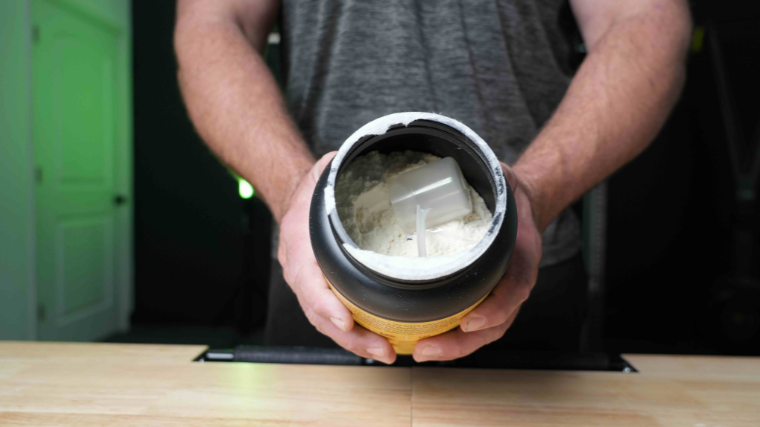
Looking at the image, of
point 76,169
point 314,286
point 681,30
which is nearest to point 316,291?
point 314,286

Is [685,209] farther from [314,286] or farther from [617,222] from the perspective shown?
[314,286]

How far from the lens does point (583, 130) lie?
688mm

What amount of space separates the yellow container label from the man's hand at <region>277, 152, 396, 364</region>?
0.01m

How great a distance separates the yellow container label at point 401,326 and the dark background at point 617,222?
283 centimetres

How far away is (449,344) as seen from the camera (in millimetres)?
460

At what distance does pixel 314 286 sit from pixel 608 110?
52 cm

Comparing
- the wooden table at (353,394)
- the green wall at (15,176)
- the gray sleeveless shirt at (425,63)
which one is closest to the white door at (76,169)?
the green wall at (15,176)

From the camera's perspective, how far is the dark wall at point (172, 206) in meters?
3.60

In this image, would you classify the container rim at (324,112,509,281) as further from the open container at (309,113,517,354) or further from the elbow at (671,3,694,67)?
the elbow at (671,3,694,67)

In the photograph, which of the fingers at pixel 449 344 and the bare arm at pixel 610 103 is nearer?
the fingers at pixel 449 344

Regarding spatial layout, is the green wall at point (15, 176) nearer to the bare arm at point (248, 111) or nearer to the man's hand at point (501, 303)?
the bare arm at point (248, 111)

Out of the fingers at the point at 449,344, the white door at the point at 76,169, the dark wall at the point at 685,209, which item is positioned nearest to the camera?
the fingers at the point at 449,344

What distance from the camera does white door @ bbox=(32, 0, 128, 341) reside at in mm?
2863

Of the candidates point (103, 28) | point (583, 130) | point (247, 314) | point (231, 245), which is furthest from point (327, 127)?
point (103, 28)
